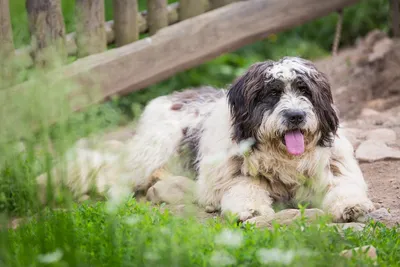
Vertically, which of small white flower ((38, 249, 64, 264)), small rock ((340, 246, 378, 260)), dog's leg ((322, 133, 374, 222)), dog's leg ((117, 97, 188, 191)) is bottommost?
dog's leg ((117, 97, 188, 191))

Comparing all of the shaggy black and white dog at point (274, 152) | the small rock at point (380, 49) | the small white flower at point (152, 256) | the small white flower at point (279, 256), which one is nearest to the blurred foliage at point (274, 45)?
the small rock at point (380, 49)

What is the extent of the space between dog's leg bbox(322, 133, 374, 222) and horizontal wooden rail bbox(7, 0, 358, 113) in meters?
1.87

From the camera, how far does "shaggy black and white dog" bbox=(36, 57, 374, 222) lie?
4734mm

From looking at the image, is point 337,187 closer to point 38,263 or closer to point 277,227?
point 277,227

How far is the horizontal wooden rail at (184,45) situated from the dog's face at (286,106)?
1497mm

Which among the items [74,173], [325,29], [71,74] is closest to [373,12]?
[325,29]

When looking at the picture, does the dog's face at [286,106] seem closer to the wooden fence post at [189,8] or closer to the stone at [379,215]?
the stone at [379,215]

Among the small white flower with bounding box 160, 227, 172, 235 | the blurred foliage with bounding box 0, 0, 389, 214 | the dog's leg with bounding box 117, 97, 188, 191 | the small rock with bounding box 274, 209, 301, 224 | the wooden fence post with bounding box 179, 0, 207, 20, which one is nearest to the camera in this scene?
the small white flower with bounding box 160, 227, 172, 235

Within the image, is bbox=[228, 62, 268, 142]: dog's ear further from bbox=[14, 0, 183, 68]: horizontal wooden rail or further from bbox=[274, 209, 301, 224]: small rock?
bbox=[14, 0, 183, 68]: horizontal wooden rail

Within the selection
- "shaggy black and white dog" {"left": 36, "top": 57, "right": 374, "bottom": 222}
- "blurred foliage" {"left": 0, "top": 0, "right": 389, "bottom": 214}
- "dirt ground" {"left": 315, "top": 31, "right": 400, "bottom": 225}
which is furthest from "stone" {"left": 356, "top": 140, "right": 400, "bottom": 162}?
"blurred foliage" {"left": 0, "top": 0, "right": 389, "bottom": 214}

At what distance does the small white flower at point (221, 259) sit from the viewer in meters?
3.23

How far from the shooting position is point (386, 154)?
5887 mm

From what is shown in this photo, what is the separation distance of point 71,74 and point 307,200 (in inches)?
83.2

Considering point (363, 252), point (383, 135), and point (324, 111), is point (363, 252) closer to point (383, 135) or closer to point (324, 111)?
point (324, 111)
